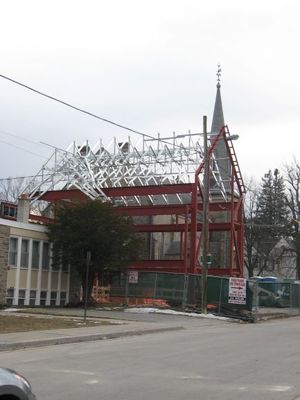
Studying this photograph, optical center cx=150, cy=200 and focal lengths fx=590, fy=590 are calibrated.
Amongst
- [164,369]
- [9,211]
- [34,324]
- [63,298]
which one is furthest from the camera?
[9,211]

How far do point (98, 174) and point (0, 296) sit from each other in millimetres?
16328

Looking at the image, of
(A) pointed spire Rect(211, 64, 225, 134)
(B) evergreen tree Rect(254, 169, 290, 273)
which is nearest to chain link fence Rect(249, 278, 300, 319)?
(B) evergreen tree Rect(254, 169, 290, 273)

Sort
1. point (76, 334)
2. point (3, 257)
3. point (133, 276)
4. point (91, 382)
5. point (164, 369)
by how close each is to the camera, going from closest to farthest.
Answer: point (91, 382) < point (164, 369) < point (76, 334) < point (3, 257) < point (133, 276)

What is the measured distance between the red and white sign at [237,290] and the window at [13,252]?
39.0 feet

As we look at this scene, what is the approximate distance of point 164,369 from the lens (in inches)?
444

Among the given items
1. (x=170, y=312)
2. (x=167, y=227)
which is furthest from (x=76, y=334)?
(x=167, y=227)

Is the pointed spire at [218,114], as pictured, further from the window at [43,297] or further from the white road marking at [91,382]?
the white road marking at [91,382]

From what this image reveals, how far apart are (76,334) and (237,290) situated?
14355mm

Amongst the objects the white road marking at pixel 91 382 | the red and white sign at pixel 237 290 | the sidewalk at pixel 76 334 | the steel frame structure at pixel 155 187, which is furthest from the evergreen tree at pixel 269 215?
the white road marking at pixel 91 382

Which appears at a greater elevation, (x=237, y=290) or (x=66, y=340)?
(x=237, y=290)

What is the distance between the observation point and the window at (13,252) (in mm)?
32250

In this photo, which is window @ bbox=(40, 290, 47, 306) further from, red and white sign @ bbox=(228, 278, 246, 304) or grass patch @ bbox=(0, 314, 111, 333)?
grass patch @ bbox=(0, 314, 111, 333)

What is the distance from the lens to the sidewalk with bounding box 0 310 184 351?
1510 cm

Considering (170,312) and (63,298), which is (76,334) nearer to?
(170,312)
